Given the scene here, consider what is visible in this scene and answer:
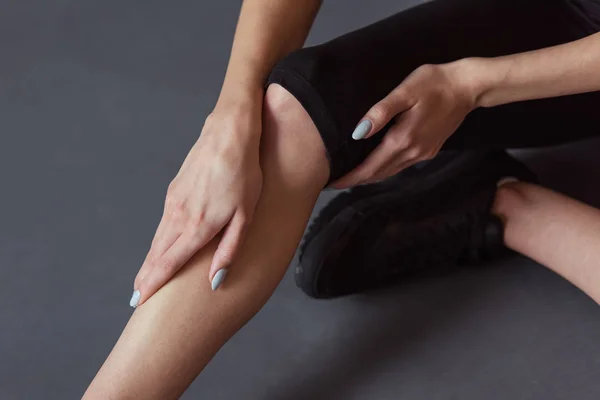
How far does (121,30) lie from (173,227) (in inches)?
43.3

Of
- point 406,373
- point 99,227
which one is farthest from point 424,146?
point 99,227

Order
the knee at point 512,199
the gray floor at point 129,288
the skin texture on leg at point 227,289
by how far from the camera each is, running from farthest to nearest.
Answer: the knee at point 512,199, the gray floor at point 129,288, the skin texture on leg at point 227,289

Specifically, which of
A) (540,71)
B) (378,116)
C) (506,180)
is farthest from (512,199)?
(378,116)

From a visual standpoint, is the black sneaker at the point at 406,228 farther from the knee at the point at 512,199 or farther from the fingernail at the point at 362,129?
the fingernail at the point at 362,129

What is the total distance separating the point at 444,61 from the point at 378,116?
0.52ft

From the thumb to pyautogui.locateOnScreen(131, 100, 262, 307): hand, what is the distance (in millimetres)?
109

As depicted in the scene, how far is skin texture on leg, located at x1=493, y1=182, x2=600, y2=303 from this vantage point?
100 centimetres

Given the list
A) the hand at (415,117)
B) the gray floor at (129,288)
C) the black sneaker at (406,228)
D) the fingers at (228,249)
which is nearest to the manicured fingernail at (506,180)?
the black sneaker at (406,228)

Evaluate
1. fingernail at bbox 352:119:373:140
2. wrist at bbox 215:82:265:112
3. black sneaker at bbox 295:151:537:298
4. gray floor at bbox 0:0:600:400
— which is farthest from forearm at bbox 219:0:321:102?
gray floor at bbox 0:0:600:400

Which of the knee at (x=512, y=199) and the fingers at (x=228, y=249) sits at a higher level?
the fingers at (x=228, y=249)

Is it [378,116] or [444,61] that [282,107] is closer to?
[378,116]

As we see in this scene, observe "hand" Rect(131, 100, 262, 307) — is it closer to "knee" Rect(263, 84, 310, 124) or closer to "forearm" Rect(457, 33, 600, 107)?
"knee" Rect(263, 84, 310, 124)

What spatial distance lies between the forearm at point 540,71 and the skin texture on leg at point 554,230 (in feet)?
0.73

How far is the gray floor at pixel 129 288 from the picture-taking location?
94cm
